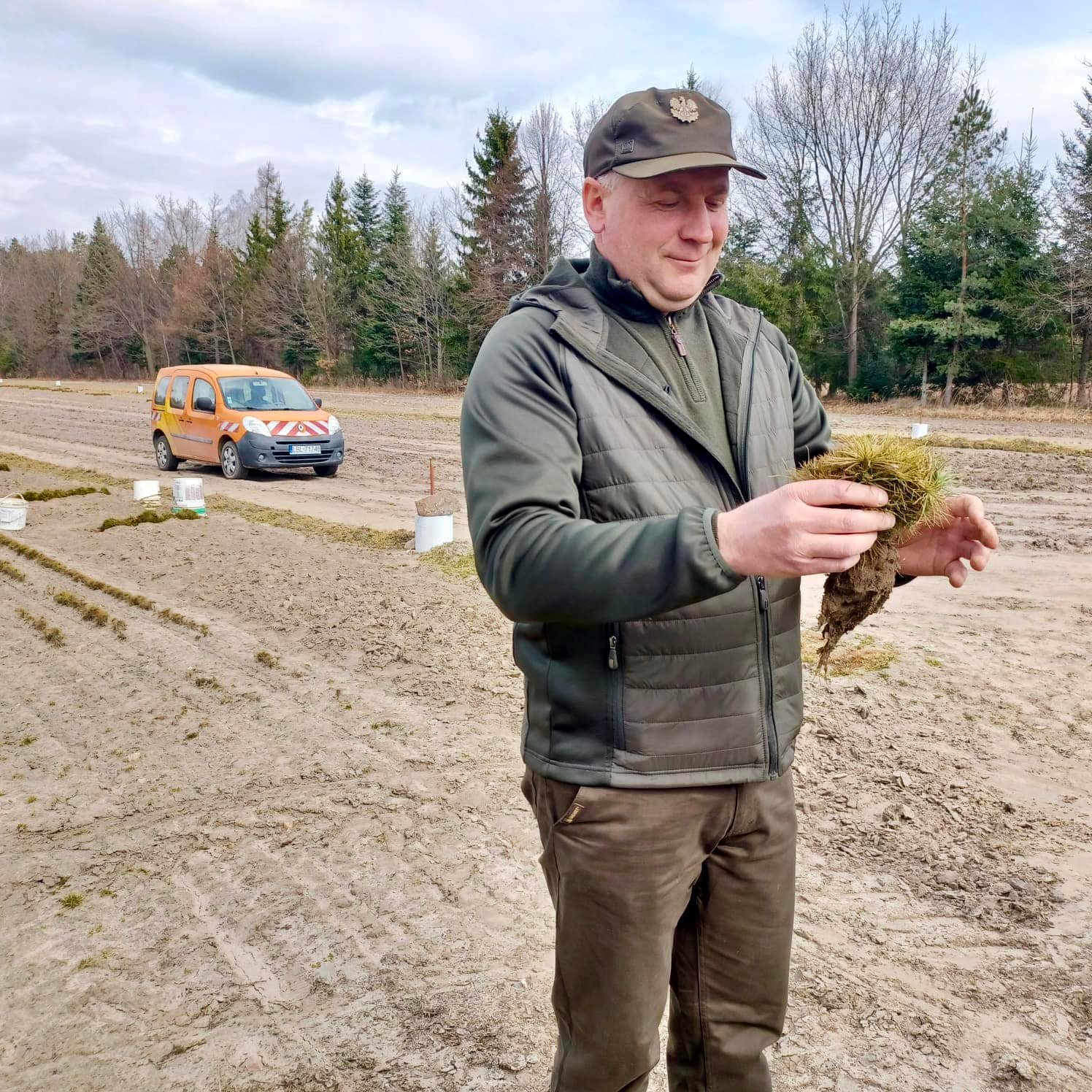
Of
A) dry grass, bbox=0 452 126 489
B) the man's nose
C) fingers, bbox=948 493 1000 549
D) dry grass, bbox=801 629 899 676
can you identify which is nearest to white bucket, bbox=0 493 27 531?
dry grass, bbox=0 452 126 489

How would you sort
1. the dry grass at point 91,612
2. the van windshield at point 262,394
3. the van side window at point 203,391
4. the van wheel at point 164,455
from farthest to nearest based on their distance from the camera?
the van wheel at point 164,455
the van side window at point 203,391
the van windshield at point 262,394
the dry grass at point 91,612

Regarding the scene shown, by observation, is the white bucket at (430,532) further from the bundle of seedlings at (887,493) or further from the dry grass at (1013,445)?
the dry grass at (1013,445)

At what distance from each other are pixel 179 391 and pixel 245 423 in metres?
2.06

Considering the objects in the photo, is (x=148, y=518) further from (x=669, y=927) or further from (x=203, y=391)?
(x=669, y=927)

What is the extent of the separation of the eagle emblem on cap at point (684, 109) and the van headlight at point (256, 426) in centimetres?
1388

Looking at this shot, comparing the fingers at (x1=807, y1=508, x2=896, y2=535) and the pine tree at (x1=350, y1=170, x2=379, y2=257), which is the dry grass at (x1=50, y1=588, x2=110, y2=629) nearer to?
the fingers at (x1=807, y1=508, x2=896, y2=535)

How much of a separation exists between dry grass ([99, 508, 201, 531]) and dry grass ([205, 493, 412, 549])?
2.07 feet

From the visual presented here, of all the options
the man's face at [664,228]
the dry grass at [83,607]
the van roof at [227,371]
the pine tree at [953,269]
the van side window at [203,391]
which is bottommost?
the dry grass at [83,607]

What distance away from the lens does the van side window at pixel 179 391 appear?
51.9 feet

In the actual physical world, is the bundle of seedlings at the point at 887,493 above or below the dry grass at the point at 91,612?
above

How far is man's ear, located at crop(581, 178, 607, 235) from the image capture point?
1895 mm

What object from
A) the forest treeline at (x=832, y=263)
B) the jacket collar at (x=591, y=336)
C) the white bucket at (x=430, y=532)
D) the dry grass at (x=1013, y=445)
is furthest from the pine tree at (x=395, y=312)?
the jacket collar at (x=591, y=336)

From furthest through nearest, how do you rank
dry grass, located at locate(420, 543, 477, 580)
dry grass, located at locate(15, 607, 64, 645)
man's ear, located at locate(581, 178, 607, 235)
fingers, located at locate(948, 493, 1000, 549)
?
dry grass, located at locate(420, 543, 477, 580) < dry grass, located at locate(15, 607, 64, 645) < fingers, located at locate(948, 493, 1000, 549) < man's ear, located at locate(581, 178, 607, 235)

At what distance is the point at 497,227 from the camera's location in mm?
38281
